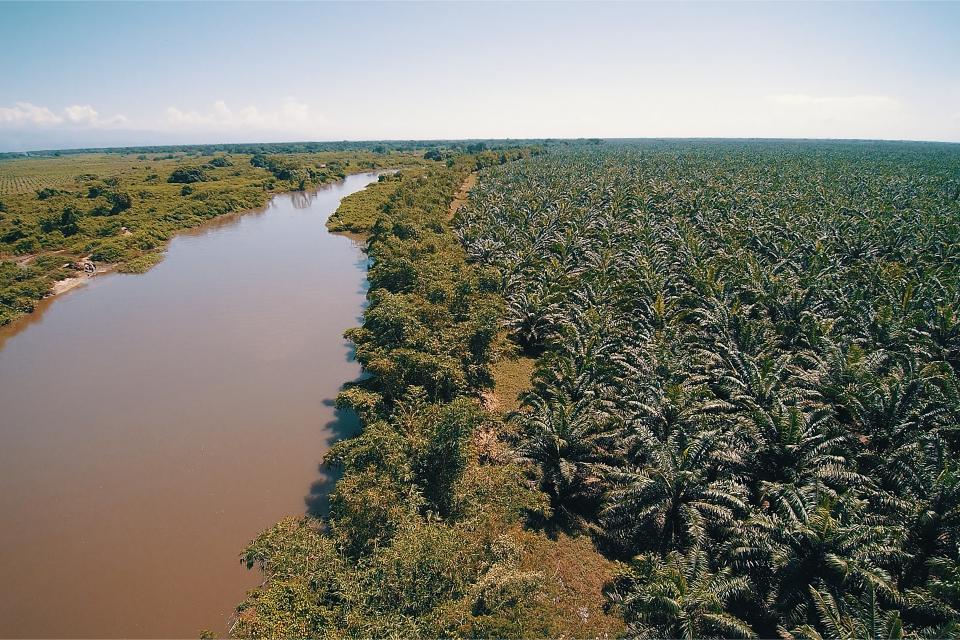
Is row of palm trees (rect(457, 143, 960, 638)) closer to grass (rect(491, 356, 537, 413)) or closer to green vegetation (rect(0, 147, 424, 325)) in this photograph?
grass (rect(491, 356, 537, 413))

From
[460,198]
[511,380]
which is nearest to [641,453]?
[511,380]

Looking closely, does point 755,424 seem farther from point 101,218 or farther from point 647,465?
point 101,218

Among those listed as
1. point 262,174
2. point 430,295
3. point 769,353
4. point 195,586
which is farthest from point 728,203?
A: point 262,174

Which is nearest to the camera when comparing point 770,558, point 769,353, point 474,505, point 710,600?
point 710,600

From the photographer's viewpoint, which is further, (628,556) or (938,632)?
(628,556)

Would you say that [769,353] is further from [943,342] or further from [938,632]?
[938,632]

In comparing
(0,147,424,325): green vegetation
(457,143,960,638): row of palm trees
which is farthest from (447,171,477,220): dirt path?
(0,147,424,325): green vegetation
